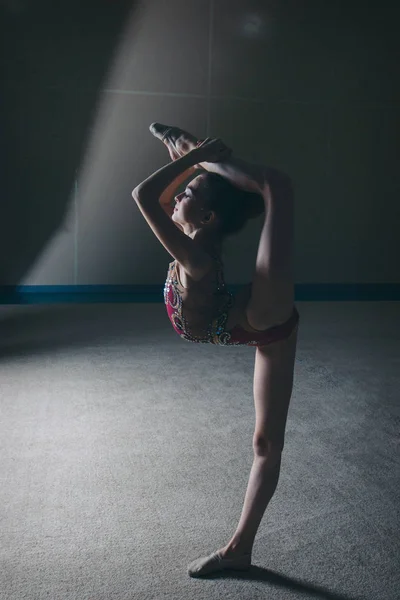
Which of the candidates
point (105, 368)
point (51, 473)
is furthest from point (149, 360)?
point (51, 473)

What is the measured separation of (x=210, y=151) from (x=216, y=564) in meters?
1.13

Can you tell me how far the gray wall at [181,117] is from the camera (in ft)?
20.3

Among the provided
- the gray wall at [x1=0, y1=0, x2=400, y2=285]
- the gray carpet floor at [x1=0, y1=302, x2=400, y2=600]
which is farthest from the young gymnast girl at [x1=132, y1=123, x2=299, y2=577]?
the gray wall at [x1=0, y1=0, x2=400, y2=285]

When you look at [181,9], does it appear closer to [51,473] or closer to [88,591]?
[51,473]

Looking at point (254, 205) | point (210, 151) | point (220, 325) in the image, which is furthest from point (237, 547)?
point (210, 151)

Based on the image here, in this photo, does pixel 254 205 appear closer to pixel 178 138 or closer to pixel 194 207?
pixel 194 207

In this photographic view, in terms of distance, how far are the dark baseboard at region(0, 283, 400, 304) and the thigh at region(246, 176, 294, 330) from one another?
15.2ft

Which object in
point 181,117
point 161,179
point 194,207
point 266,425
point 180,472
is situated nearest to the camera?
point 161,179

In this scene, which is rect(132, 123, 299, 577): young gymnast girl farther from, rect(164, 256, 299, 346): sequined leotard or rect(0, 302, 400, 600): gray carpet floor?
rect(0, 302, 400, 600): gray carpet floor

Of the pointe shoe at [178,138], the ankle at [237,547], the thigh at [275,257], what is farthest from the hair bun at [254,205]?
the ankle at [237,547]

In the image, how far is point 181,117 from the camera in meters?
6.48

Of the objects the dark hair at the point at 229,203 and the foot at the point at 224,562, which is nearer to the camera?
the dark hair at the point at 229,203

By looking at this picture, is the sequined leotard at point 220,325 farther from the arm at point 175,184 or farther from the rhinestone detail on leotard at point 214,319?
the arm at point 175,184

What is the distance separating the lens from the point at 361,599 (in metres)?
1.77
